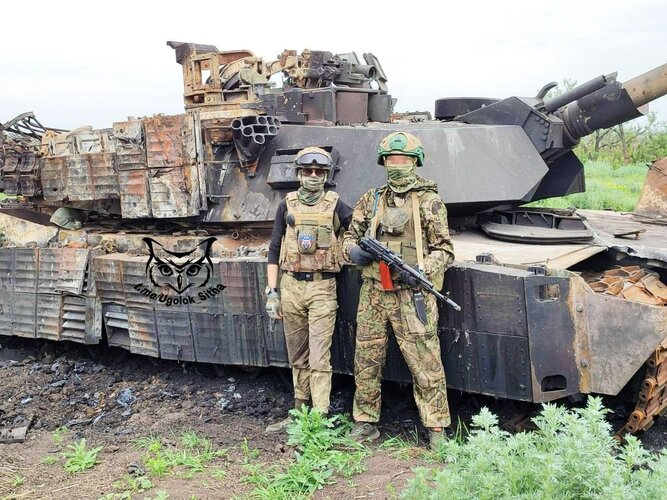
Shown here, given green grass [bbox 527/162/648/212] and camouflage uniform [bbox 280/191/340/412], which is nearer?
camouflage uniform [bbox 280/191/340/412]

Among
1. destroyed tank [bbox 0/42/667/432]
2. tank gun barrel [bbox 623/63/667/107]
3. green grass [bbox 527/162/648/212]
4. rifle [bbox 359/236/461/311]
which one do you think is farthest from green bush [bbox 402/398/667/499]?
green grass [bbox 527/162/648/212]

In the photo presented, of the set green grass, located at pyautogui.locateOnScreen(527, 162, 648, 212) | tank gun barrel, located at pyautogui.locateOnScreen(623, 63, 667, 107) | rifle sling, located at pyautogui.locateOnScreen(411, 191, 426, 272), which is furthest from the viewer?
green grass, located at pyautogui.locateOnScreen(527, 162, 648, 212)

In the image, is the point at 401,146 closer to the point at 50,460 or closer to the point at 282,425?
the point at 282,425

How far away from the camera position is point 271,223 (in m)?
6.77

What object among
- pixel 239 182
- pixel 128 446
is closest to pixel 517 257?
pixel 239 182

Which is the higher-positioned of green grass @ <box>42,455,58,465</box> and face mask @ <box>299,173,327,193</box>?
face mask @ <box>299,173,327,193</box>

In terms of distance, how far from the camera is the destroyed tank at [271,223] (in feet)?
17.1

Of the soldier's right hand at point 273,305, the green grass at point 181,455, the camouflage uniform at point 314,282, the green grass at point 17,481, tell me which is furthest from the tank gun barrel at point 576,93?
the green grass at point 17,481

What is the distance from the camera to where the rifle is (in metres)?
5.05

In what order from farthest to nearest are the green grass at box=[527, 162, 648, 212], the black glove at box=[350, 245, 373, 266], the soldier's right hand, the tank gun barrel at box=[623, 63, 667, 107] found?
the green grass at box=[527, 162, 648, 212]
the tank gun barrel at box=[623, 63, 667, 107]
the soldier's right hand
the black glove at box=[350, 245, 373, 266]

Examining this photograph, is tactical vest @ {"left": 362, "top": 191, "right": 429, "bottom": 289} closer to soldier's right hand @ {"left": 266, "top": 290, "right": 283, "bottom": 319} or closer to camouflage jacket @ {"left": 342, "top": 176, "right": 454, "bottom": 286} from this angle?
camouflage jacket @ {"left": 342, "top": 176, "right": 454, "bottom": 286}

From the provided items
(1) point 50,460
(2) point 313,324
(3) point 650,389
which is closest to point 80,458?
(1) point 50,460

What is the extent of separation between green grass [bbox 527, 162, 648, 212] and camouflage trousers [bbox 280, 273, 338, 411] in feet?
24.2

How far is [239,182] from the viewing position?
6977mm
